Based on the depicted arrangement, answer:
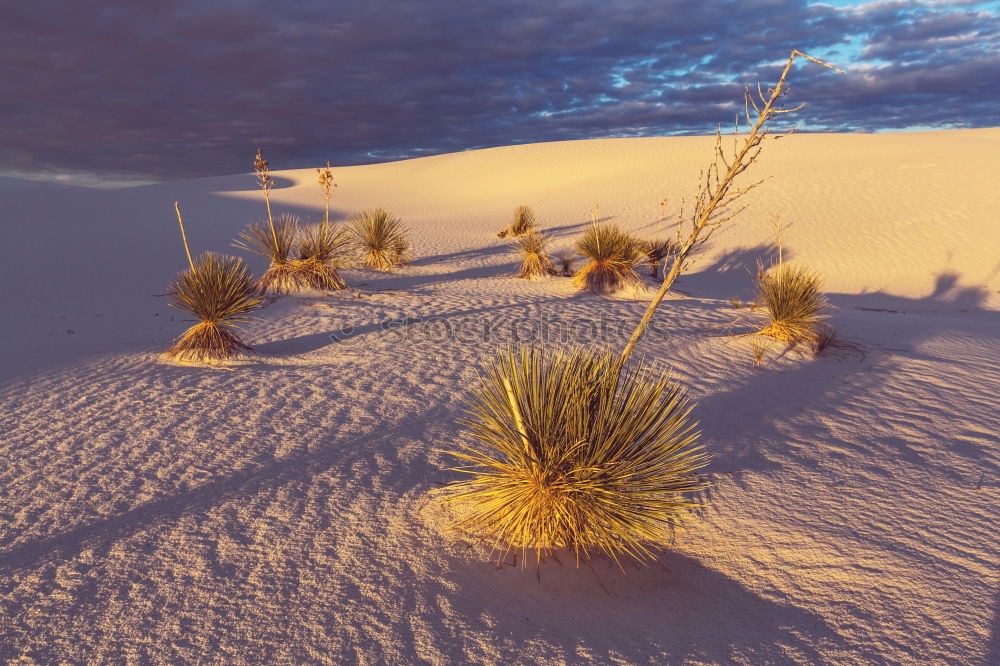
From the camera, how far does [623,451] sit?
2.90 metres

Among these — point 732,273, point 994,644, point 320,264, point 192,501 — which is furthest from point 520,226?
point 994,644

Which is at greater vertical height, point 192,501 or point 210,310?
point 210,310

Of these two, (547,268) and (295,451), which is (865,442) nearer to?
(295,451)

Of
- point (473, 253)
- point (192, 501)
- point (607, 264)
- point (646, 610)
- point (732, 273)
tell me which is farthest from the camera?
point (473, 253)

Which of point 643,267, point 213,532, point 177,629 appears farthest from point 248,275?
point 643,267

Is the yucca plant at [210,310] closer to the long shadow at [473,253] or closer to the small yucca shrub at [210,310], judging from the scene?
the small yucca shrub at [210,310]

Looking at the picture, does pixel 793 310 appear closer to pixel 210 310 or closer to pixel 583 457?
pixel 583 457

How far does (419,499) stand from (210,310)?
367cm

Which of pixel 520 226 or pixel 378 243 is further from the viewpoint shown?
pixel 520 226

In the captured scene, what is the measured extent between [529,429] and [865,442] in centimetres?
317

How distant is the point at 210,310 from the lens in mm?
6055

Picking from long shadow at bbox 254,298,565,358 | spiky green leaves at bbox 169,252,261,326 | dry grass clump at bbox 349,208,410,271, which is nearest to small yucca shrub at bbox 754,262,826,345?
long shadow at bbox 254,298,565,358

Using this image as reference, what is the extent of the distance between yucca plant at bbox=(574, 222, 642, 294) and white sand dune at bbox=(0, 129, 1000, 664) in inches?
28.9

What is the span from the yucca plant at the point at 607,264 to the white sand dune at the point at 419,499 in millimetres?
735
